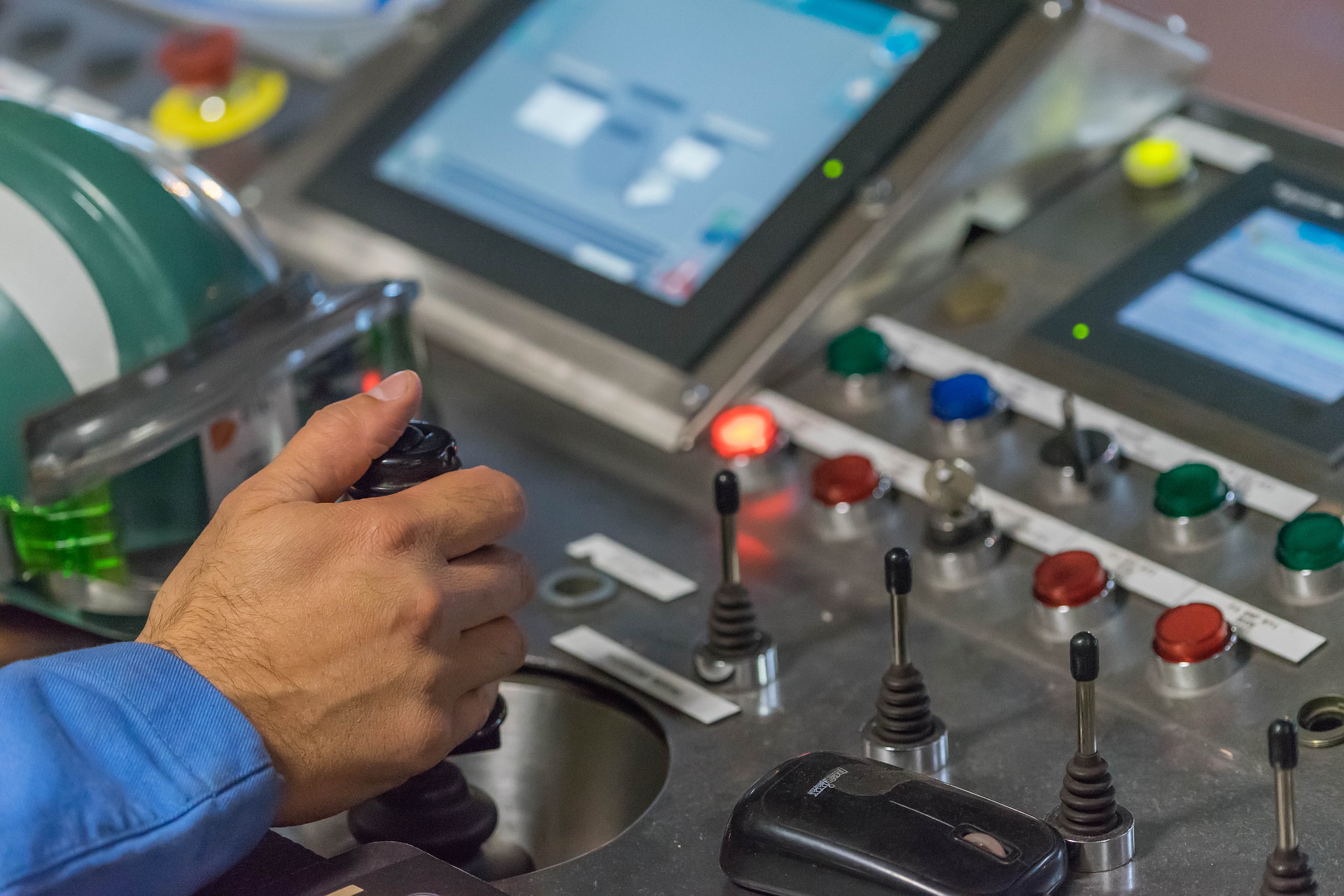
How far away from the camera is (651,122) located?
1.58 metres

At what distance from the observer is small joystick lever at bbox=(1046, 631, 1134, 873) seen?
3.05 feet

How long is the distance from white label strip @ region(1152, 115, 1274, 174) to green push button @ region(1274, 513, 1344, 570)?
0.44 metres

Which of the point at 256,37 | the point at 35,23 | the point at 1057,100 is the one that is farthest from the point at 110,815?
the point at 35,23

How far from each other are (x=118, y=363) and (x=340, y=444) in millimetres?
266

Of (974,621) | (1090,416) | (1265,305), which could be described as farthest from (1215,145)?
Answer: (974,621)

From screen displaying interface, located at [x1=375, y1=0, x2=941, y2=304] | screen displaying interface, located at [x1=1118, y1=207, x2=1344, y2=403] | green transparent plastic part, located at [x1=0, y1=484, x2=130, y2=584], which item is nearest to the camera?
green transparent plastic part, located at [x1=0, y1=484, x2=130, y2=584]

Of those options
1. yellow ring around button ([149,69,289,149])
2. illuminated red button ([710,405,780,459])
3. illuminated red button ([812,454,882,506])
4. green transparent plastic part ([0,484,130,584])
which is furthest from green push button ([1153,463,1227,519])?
yellow ring around button ([149,69,289,149])

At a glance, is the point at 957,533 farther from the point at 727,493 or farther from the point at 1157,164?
the point at 1157,164

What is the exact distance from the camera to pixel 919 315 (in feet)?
4.74

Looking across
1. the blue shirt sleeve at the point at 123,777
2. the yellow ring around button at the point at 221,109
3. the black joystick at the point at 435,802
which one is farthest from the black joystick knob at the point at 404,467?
the yellow ring around button at the point at 221,109

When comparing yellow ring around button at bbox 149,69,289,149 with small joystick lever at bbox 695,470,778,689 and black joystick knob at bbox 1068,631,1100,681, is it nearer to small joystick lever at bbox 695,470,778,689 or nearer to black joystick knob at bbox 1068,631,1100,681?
small joystick lever at bbox 695,470,778,689

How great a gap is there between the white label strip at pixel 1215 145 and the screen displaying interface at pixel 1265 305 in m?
0.10

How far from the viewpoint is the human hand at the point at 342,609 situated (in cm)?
95

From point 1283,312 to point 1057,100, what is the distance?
315mm
